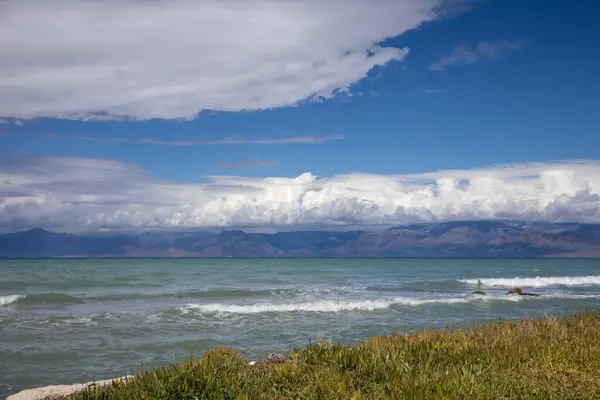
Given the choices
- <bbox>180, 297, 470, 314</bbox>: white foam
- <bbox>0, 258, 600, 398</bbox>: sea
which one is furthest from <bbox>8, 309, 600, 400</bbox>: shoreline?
<bbox>180, 297, 470, 314</bbox>: white foam

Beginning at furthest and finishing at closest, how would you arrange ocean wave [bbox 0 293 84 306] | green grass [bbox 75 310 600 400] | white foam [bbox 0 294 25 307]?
1. ocean wave [bbox 0 293 84 306]
2. white foam [bbox 0 294 25 307]
3. green grass [bbox 75 310 600 400]

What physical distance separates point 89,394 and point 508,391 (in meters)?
5.90

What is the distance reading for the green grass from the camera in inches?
266

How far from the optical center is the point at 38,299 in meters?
35.8

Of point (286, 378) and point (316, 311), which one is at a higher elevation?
point (286, 378)

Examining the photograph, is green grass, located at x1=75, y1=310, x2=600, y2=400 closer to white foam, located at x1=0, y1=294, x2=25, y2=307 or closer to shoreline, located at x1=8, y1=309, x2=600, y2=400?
shoreline, located at x1=8, y1=309, x2=600, y2=400

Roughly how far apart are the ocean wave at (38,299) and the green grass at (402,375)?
30.1 meters

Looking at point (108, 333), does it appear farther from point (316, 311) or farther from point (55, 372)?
point (316, 311)

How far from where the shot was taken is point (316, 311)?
29125mm

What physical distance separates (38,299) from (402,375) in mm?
35371

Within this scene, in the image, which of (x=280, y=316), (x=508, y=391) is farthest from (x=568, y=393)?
(x=280, y=316)

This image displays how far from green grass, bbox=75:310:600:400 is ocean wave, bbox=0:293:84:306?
30064mm

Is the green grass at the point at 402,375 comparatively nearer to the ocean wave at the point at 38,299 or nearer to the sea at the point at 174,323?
the sea at the point at 174,323

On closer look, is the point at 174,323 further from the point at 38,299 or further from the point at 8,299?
the point at 8,299
